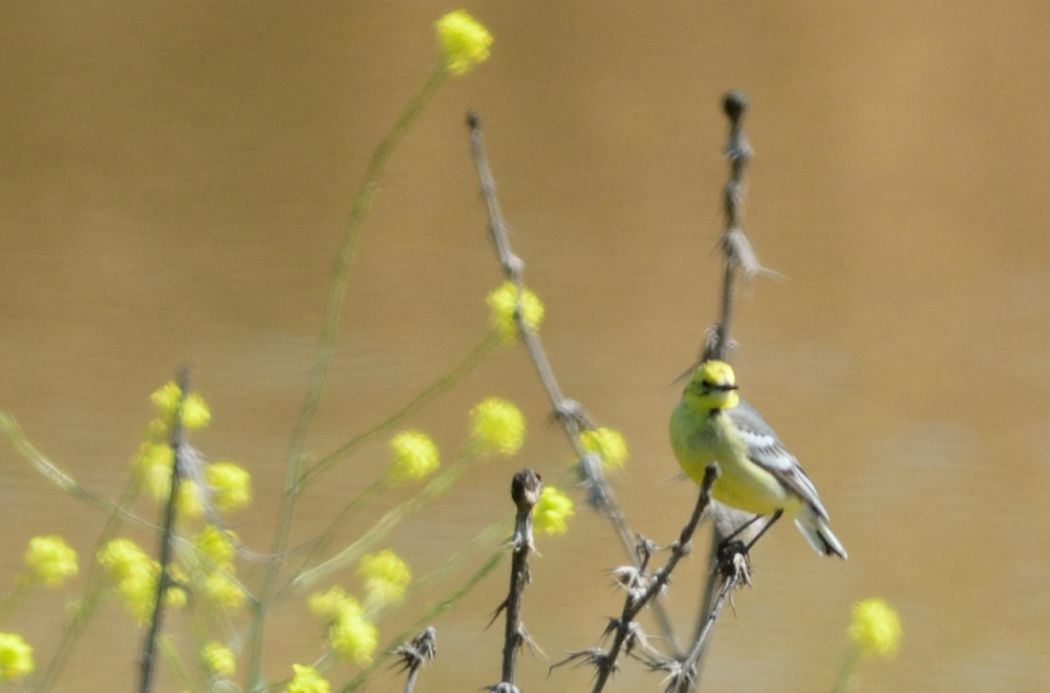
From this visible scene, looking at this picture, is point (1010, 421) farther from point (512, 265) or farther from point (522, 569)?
point (522, 569)

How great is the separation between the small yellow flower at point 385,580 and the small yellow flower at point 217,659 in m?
0.27

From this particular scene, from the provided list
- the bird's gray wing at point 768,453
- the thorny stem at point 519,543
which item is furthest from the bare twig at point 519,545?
the bird's gray wing at point 768,453

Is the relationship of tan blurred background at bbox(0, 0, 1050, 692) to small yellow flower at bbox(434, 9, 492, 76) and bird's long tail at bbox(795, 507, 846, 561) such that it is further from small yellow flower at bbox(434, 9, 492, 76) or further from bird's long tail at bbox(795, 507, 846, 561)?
small yellow flower at bbox(434, 9, 492, 76)

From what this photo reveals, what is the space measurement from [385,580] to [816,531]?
948 mm

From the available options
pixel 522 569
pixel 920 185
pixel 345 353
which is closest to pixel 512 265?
pixel 522 569

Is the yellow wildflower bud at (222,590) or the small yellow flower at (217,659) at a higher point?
the yellow wildflower bud at (222,590)

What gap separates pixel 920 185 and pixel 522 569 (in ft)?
8.75

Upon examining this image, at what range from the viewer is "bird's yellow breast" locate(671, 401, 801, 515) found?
9.95 ft

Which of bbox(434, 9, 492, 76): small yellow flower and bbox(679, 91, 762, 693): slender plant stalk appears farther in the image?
bbox(434, 9, 492, 76): small yellow flower

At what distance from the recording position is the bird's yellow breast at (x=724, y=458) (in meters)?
3.03

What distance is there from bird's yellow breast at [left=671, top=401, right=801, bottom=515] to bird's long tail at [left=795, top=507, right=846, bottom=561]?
243 mm

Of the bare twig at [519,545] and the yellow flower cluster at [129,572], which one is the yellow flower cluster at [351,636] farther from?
the bare twig at [519,545]

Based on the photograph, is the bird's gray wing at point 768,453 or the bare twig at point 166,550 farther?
the bird's gray wing at point 768,453

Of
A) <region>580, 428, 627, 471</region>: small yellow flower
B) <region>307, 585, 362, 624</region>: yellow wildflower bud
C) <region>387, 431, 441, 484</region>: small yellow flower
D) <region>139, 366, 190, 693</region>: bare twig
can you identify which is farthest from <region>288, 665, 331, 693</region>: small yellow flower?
<region>387, 431, 441, 484</region>: small yellow flower
